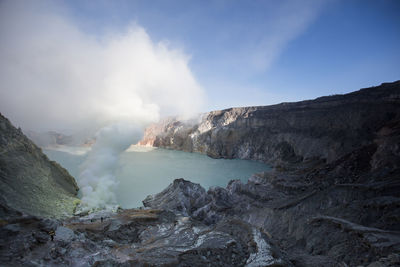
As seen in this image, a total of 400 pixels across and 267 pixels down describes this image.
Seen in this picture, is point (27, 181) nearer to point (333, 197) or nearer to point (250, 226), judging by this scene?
point (250, 226)

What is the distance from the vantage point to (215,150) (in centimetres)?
4366

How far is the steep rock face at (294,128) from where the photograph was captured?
22269mm

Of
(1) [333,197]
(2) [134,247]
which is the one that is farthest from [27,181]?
(1) [333,197]

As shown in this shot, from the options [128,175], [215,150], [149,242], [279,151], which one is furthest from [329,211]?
[215,150]

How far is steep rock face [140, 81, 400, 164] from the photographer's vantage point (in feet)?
73.1

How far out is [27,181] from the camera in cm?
1016

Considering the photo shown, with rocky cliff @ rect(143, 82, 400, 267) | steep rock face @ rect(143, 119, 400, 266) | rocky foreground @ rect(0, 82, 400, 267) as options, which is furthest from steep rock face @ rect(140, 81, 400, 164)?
rocky foreground @ rect(0, 82, 400, 267)

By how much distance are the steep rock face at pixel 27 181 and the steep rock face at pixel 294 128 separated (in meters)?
19.8

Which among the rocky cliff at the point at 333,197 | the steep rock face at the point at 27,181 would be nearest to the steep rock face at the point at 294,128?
the rocky cliff at the point at 333,197

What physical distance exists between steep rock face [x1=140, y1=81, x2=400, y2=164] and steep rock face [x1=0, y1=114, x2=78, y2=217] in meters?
19.8

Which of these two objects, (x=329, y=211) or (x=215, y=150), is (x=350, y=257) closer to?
(x=329, y=211)

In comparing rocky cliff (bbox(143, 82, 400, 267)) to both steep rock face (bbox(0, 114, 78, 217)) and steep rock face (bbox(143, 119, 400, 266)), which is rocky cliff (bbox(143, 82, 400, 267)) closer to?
steep rock face (bbox(143, 119, 400, 266))

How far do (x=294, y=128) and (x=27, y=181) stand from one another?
113ft

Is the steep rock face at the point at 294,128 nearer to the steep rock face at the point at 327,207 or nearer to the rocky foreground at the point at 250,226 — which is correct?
the steep rock face at the point at 327,207
